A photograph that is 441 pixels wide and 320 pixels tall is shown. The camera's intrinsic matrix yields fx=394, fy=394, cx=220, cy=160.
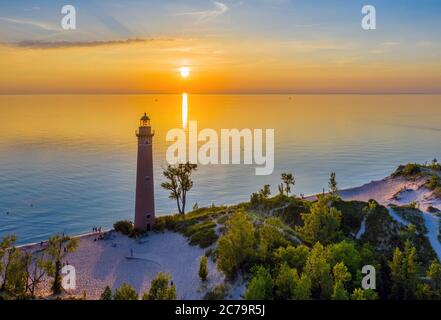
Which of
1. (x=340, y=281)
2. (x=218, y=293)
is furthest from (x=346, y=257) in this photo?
(x=218, y=293)

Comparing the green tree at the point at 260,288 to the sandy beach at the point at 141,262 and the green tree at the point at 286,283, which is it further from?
the sandy beach at the point at 141,262

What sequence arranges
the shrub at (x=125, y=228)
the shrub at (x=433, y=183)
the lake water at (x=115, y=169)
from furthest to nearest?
the lake water at (x=115, y=169), the shrub at (x=433, y=183), the shrub at (x=125, y=228)

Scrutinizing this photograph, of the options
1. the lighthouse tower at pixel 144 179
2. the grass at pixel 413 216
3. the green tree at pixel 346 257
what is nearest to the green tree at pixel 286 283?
the green tree at pixel 346 257

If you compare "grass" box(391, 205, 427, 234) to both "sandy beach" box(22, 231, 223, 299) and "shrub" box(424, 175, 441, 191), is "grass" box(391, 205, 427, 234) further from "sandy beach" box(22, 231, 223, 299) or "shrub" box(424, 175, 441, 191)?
"sandy beach" box(22, 231, 223, 299)

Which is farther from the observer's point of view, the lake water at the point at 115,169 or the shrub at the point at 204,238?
the lake water at the point at 115,169

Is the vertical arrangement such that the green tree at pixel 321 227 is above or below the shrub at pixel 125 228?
above

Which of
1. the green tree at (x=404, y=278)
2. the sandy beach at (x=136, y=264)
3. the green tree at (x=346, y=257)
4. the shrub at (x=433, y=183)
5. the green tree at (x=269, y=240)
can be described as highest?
the shrub at (x=433, y=183)

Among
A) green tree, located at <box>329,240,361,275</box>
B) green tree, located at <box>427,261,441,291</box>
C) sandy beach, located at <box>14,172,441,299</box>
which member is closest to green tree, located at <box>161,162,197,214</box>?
sandy beach, located at <box>14,172,441,299</box>
